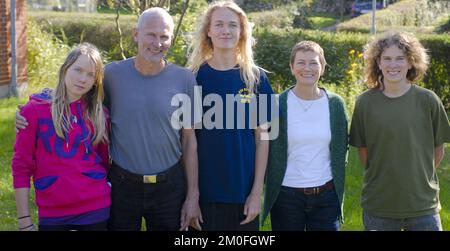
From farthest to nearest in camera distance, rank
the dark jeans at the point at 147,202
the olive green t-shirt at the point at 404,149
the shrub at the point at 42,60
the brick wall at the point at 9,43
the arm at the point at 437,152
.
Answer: the shrub at the point at 42,60, the brick wall at the point at 9,43, the arm at the point at 437,152, the olive green t-shirt at the point at 404,149, the dark jeans at the point at 147,202

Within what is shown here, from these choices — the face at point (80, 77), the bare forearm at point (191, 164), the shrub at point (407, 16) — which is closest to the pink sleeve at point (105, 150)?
the face at point (80, 77)

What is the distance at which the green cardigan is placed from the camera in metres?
4.00

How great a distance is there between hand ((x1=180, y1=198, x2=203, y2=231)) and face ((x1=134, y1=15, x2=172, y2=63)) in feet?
2.90

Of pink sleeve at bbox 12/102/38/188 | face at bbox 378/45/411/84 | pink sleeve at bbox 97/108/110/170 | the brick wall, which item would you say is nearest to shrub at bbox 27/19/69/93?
the brick wall

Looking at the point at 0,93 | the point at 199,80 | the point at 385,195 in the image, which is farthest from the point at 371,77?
the point at 0,93

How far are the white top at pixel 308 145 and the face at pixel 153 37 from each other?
910mm

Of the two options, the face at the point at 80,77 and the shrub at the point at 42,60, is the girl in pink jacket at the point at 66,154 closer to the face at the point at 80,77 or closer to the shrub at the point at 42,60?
the face at the point at 80,77

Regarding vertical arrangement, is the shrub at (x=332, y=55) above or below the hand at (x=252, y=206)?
above

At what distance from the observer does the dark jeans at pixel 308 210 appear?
3.98m

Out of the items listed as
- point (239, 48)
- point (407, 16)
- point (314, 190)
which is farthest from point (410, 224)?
point (407, 16)

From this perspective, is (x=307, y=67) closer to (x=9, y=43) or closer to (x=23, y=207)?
(x=23, y=207)

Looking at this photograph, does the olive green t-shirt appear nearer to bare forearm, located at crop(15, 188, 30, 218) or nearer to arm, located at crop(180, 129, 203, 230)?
arm, located at crop(180, 129, 203, 230)

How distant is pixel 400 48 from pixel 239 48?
1.02m
